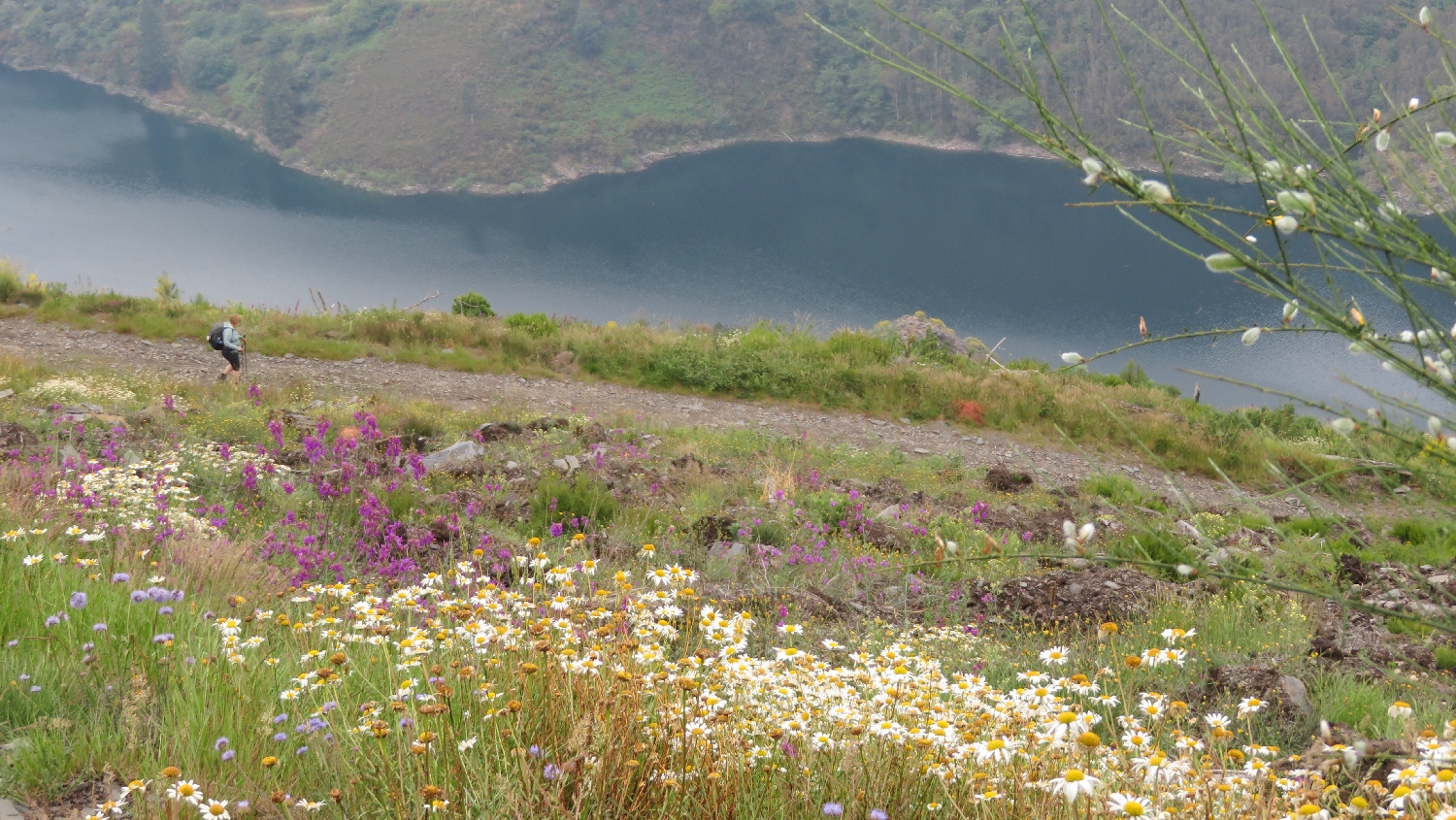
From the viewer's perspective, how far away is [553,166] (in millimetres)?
71500

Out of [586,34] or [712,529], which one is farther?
[586,34]

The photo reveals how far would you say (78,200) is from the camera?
51.7 metres

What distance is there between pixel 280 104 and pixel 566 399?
71.0 meters

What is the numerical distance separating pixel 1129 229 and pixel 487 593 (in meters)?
58.1

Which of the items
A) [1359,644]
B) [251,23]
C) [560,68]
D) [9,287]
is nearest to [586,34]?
[560,68]

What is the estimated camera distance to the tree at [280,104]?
232 ft

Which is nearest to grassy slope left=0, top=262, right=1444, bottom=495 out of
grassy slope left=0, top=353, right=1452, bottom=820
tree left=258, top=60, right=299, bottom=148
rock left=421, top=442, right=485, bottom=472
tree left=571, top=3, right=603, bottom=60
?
grassy slope left=0, top=353, right=1452, bottom=820

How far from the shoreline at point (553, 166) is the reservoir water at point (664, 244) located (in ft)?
5.61

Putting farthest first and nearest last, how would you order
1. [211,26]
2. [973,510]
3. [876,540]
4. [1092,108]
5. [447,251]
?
[211,26] → [1092,108] → [447,251] → [973,510] → [876,540]

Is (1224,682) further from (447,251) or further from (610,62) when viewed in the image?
(610,62)

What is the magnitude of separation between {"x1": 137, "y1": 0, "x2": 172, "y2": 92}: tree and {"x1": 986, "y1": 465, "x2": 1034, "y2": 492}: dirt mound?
295ft

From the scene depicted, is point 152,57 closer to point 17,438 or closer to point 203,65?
point 203,65

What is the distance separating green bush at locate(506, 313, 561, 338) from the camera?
18.2 m

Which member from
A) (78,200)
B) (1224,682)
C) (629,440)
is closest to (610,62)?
(78,200)
